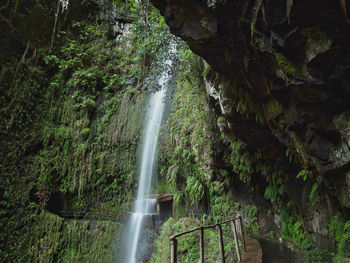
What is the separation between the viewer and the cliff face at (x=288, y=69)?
3.37 m

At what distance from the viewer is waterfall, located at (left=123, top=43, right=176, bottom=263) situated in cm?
1034

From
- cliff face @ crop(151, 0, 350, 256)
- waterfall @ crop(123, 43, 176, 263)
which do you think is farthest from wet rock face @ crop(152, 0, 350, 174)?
waterfall @ crop(123, 43, 176, 263)

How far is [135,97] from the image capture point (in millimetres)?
13664

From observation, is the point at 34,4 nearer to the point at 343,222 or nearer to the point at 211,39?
the point at 211,39

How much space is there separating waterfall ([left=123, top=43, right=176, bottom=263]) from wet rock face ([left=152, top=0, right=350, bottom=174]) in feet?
18.5

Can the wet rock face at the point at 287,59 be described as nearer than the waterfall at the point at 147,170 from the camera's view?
Yes

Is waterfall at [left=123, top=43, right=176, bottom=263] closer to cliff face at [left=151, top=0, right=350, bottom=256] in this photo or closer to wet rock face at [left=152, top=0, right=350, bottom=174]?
cliff face at [left=151, top=0, right=350, bottom=256]

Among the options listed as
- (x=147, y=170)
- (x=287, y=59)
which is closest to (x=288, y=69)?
(x=287, y=59)

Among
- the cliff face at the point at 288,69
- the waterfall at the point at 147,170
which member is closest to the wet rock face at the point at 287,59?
the cliff face at the point at 288,69

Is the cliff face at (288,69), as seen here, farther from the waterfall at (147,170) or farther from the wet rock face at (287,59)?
the waterfall at (147,170)

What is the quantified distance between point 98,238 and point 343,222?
9.32 metres

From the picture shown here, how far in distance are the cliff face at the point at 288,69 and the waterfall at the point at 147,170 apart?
5521 millimetres

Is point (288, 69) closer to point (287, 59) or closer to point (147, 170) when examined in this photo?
point (287, 59)

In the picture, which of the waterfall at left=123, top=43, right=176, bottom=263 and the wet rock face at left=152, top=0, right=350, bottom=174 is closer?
the wet rock face at left=152, top=0, right=350, bottom=174
